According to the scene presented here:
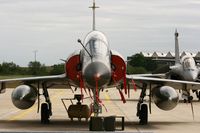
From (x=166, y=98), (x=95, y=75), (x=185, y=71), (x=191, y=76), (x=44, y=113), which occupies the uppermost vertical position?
(x=95, y=75)

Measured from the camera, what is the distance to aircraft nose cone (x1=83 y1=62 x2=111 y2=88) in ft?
44.2

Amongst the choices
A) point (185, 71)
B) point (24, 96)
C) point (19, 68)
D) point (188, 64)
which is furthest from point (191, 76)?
point (19, 68)

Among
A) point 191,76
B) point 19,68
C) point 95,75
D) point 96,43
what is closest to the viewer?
point 95,75

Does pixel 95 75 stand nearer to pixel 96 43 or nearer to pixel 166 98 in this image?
pixel 96 43

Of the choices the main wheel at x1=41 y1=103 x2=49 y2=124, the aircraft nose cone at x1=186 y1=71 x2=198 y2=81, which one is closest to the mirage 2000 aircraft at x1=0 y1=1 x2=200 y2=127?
the main wheel at x1=41 y1=103 x2=49 y2=124

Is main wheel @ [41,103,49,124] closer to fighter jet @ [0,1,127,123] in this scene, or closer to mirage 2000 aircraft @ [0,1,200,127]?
mirage 2000 aircraft @ [0,1,200,127]

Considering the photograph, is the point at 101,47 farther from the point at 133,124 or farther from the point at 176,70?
the point at 176,70

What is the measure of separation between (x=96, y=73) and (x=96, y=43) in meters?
1.25

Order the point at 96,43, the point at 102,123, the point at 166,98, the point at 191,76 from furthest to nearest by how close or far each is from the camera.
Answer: the point at 191,76, the point at 166,98, the point at 96,43, the point at 102,123

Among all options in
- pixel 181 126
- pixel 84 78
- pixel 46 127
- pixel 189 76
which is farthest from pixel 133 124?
pixel 189 76

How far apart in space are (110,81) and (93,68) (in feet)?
3.39

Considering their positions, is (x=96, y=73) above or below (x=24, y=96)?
above

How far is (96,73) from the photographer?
44.2 ft

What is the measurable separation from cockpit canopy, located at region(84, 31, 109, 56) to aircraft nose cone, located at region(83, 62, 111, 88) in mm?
509
